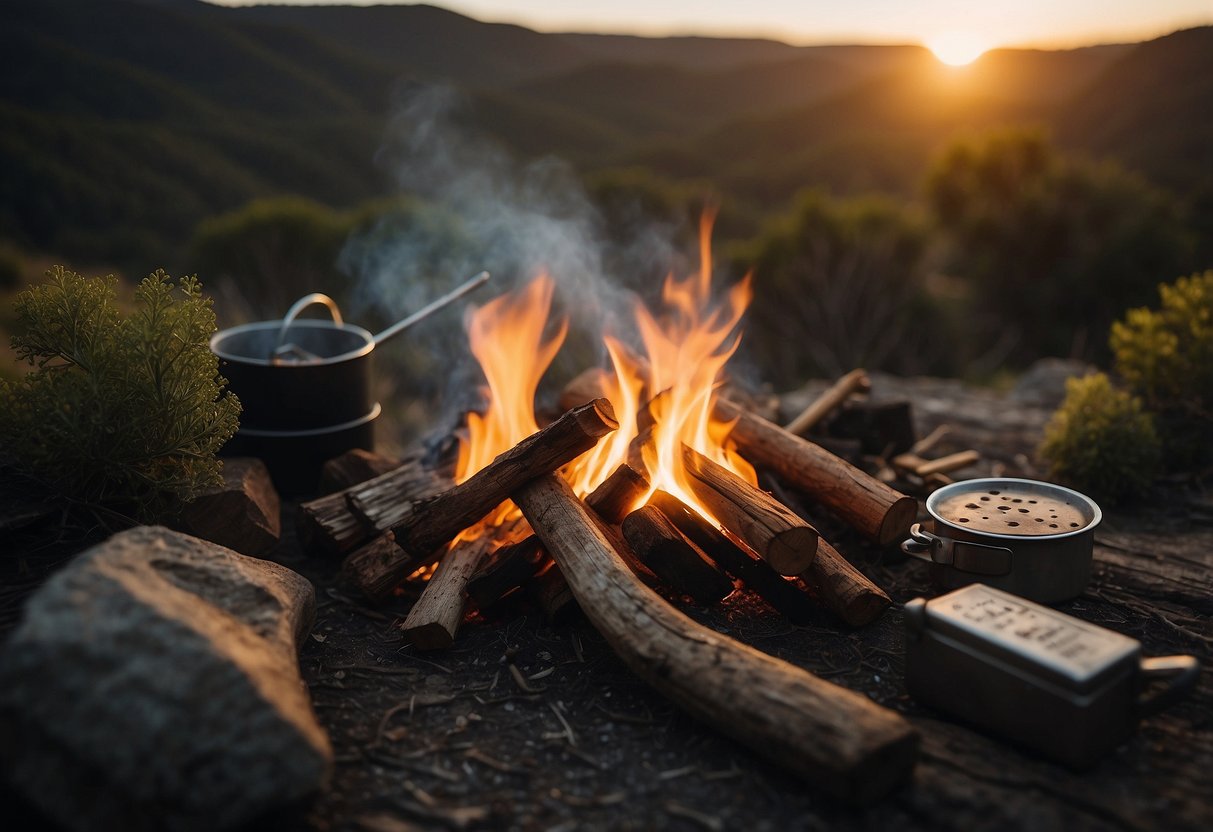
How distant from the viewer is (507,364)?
4676mm

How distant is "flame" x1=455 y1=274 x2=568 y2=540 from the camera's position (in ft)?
14.8

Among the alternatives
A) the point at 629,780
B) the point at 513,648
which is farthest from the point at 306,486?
the point at 629,780

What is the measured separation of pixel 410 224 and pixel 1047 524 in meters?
17.3

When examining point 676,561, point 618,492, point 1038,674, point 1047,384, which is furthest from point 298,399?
point 1047,384

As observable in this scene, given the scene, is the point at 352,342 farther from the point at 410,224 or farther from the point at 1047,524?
the point at 410,224

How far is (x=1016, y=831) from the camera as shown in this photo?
229cm

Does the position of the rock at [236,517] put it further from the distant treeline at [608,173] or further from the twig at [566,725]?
the distant treeline at [608,173]

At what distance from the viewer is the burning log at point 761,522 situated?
3.35 metres

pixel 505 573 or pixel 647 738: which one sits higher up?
pixel 505 573

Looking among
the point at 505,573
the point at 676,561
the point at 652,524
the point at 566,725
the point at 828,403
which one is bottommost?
the point at 566,725

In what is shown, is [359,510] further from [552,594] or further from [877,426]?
[877,426]

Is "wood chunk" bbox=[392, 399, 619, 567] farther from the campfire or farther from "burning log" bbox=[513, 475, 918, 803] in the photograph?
"burning log" bbox=[513, 475, 918, 803]

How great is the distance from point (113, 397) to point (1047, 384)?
22.9 ft

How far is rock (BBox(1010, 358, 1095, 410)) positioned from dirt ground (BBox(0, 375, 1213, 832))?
3.11 metres
